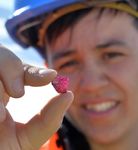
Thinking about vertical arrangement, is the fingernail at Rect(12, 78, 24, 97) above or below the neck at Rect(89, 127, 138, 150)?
above

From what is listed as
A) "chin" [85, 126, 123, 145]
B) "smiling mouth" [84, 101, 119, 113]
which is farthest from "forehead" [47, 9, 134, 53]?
"chin" [85, 126, 123, 145]

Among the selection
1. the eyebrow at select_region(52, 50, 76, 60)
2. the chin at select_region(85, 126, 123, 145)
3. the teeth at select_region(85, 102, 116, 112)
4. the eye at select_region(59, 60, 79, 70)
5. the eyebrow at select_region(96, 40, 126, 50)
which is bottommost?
the chin at select_region(85, 126, 123, 145)

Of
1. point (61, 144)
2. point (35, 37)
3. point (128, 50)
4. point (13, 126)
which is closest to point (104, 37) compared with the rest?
point (128, 50)

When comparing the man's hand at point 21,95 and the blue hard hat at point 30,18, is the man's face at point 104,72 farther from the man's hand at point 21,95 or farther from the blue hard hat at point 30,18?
the man's hand at point 21,95

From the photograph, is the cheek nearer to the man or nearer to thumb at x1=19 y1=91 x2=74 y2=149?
the man

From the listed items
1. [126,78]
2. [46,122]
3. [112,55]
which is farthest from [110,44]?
[46,122]

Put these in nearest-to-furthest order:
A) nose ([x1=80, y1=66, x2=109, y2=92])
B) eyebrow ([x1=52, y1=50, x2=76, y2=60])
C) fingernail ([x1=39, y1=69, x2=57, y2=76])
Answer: fingernail ([x1=39, y1=69, x2=57, y2=76]) → nose ([x1=80, y1=66, x2=109, y2=92]) → eyebrow ([x1=52, y1=50, x2=76, y2=60])

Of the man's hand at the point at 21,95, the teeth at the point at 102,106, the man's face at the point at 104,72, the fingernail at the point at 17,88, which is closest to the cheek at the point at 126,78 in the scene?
the man's face at the point at 104,72

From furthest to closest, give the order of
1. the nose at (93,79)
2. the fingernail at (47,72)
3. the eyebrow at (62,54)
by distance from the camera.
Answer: the eyebrow at (62,54) < the nose at (93,79) < the fingernail at (47,72)
